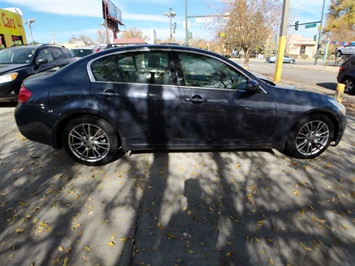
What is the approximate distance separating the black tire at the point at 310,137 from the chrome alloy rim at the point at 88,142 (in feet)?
9.01

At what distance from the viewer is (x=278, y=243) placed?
2.24 m

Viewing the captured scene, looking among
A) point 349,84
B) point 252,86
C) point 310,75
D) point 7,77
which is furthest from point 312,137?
point 310,75

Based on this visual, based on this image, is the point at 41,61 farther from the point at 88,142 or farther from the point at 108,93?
the point at 108,93

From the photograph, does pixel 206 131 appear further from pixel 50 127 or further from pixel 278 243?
pixel 50 127

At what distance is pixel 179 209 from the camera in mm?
2701

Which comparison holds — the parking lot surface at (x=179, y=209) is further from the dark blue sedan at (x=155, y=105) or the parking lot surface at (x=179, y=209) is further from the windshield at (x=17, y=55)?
the windshield at (x=17, y=55)

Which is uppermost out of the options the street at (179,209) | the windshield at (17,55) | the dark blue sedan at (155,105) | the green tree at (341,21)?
the green tree at (341,21)

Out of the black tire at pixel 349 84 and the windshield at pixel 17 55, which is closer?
the windshield at pixel 17 55

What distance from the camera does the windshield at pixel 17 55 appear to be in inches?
289

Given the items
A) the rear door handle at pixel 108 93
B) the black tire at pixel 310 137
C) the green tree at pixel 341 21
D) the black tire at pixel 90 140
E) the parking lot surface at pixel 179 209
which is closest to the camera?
the parking lot surface at pixel 179 209

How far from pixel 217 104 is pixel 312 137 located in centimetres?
161

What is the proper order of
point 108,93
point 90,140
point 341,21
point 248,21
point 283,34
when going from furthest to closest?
point 341,21
point 248,21
point 283,34
point 90,140
point 108,93

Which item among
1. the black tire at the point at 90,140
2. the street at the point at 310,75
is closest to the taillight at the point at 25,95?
the black tire at the point at 90,140

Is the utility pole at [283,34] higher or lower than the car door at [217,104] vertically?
higher
